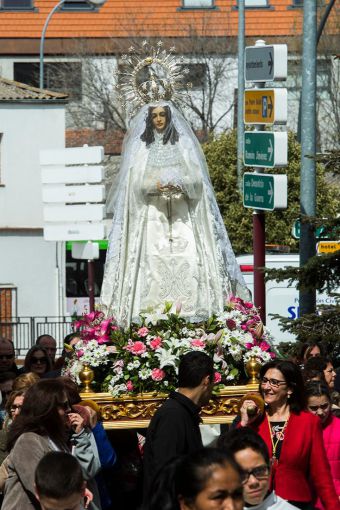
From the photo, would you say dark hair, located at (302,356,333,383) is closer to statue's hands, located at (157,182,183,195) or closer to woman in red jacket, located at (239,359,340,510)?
woman in red jacket, located at (239,359,340,510)

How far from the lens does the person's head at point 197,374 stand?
7.93m

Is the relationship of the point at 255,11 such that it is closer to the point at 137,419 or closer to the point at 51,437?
the point at 137,419

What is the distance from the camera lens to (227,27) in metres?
44.1

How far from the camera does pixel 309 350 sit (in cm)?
1198

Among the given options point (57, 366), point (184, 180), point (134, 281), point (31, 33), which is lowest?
point (57, 366)

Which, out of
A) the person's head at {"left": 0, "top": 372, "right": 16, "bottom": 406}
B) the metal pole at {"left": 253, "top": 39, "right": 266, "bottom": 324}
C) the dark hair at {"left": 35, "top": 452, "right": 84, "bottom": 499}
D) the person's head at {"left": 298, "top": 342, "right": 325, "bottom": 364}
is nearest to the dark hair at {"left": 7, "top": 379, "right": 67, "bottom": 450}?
the dark hair at {"left": 35, "top": 452, "right": 84, "bottom": 499}

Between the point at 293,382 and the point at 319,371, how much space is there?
67.0 inches

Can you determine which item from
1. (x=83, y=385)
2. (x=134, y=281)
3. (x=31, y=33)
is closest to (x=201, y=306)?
(x=134, y=281)

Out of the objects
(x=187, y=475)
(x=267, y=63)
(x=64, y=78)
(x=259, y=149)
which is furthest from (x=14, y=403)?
(x=64, y=78)

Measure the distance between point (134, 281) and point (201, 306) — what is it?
549mm

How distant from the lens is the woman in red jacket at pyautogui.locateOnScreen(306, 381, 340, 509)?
8.77 metres

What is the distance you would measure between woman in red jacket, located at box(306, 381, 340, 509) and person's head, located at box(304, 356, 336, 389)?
0.60 m

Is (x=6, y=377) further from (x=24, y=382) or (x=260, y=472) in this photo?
(x=260, y=472)

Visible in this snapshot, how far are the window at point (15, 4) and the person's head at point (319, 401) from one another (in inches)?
1552
